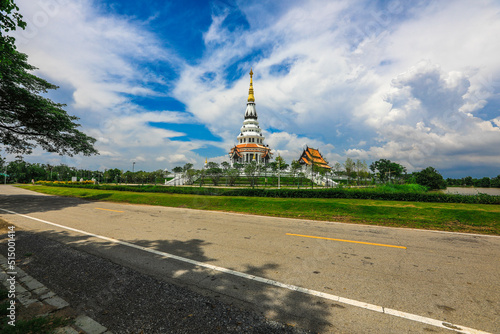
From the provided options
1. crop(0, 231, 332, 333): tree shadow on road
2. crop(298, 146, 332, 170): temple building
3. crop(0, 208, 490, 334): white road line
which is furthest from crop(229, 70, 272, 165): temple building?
crop(0, 208, 490, 334): white road line

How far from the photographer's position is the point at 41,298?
3.69 meters

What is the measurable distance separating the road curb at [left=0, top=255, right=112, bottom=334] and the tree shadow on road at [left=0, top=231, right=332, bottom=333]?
108mm

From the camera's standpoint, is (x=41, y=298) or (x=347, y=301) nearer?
(x=347, y=301)

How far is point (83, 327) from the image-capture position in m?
2.98

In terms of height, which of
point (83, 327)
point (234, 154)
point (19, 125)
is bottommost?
point (83, 327)

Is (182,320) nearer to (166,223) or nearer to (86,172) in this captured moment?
(166,223)

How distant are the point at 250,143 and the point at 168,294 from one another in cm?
7038

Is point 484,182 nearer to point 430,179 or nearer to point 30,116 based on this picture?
point 430,179

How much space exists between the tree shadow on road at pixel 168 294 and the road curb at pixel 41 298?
0.11 metres

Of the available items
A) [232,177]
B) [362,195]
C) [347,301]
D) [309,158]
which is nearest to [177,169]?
[232,177]

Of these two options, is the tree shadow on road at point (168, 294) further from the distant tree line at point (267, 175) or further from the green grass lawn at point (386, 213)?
the distant tree line at point (267, 175)

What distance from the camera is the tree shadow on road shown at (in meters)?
3.02

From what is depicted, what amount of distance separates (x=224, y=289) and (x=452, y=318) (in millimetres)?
3496

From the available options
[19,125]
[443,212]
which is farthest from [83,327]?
[19,125]
